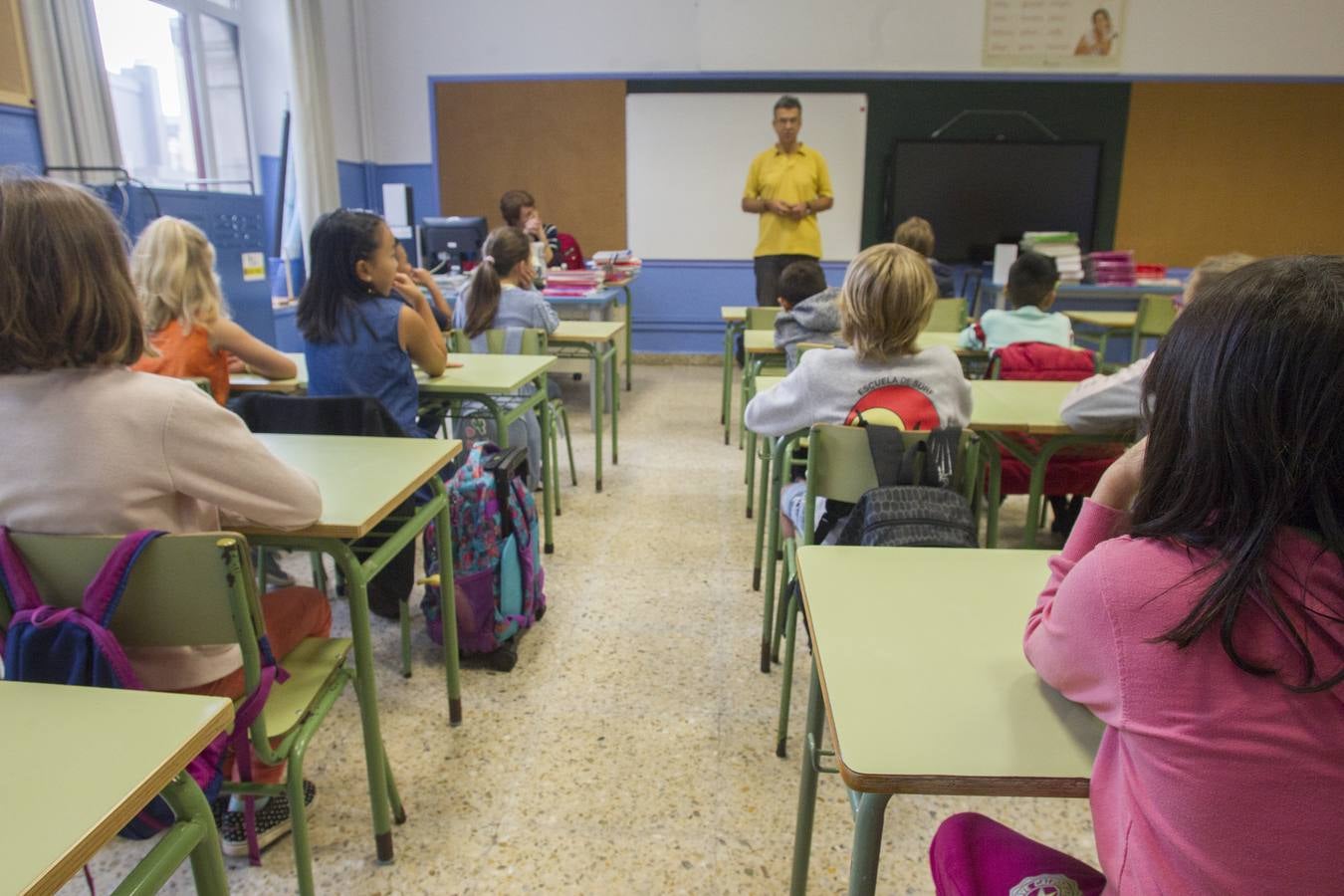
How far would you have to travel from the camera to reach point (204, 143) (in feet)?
17.3

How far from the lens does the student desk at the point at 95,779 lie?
25.5 inches

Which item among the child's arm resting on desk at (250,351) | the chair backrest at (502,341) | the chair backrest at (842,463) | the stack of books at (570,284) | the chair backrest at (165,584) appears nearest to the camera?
the chair backrest at (165,584)

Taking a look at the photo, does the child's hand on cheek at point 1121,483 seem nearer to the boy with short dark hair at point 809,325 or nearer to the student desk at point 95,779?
the student desk at point 95,779

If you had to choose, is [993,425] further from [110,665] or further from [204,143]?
[204,143]

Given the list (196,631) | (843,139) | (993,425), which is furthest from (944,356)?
(843,139)

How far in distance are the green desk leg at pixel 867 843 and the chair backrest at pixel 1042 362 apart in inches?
87.0

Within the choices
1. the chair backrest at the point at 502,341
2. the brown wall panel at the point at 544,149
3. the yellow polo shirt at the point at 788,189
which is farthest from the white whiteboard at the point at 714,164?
the chair backrest at the point at 502,341

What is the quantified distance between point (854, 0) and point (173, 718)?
667cm

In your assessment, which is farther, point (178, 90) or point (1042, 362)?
point (178, 90)

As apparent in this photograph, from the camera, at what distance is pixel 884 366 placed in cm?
182

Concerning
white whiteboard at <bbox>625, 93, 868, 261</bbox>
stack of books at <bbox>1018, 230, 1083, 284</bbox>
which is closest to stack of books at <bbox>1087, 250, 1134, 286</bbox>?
stack of books at <bbox>1018, 230, 1083, 284</bbox>

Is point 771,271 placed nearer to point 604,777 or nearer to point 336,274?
point 336,274

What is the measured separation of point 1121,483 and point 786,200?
450cm

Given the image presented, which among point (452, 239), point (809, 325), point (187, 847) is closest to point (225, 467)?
point (187, 847)
